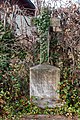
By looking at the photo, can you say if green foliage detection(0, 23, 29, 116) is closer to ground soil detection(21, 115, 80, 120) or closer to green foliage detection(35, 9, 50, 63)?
ground soil detection(21, 115, 80, 120)

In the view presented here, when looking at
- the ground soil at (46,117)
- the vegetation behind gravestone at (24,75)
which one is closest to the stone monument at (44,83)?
the vegetation behind gravestone at (24,75)

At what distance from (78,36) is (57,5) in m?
0.91

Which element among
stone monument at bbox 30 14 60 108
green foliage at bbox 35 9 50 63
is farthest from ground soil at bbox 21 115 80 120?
green foliage at bbox 35 9 50 63

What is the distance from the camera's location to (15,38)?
16.3 feet

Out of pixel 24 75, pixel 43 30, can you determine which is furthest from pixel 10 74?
pixel 43 30

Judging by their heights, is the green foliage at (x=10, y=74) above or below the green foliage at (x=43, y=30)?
below

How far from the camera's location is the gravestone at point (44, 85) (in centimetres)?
427

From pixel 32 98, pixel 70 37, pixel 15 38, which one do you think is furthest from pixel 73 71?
pixel 15 38

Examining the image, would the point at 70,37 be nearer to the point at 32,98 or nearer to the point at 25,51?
the point at 25,51

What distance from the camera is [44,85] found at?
171 inches

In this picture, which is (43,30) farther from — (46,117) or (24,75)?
(46,117)

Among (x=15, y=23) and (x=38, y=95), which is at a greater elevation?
(x=15, y=23)

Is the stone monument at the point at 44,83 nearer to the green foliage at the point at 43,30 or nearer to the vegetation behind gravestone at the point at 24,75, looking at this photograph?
the green foliage at the point at 43,30

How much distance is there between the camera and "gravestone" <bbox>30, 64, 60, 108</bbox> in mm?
4270
